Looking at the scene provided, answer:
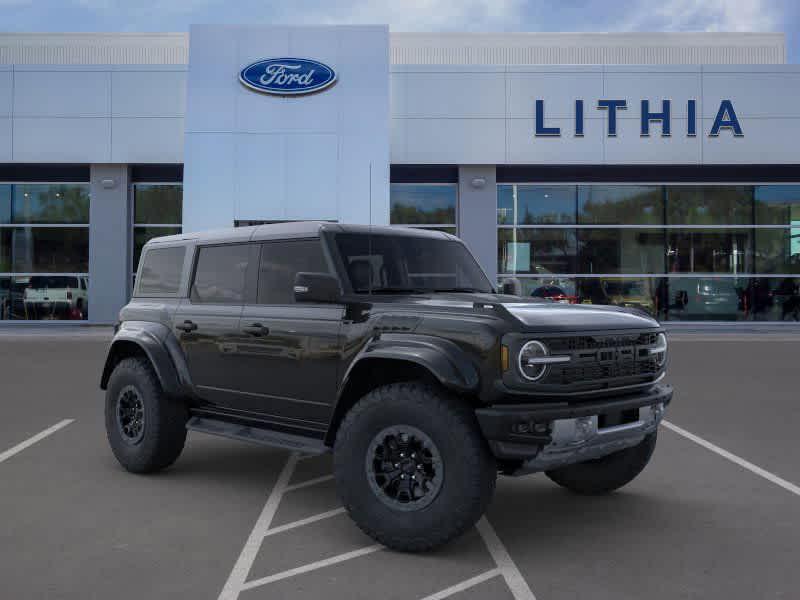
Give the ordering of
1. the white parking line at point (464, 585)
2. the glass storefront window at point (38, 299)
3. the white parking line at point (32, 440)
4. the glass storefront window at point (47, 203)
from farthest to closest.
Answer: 1. the glass storefront window at point (38, 299)
2. the glass storefront window at point (47, 203)
3. the white parking line at point (32, 440)
4. the white parking line at point (464, 585)

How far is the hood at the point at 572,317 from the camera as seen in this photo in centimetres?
437

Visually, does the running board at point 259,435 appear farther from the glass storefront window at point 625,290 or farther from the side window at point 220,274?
the glass storefront window at point 625,290

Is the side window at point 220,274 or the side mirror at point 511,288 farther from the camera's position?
the side mirror at point 511,288

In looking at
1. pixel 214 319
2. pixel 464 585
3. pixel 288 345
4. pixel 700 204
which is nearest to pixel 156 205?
pixel 700 204

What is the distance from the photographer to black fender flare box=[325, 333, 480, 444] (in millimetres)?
4266

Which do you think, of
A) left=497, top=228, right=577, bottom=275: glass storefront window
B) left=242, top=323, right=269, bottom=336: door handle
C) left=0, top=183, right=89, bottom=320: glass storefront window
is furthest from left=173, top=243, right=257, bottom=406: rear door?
left=0, top=183, right=89, bottom=320: glass storefront window

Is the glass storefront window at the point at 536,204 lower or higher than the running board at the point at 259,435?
higher

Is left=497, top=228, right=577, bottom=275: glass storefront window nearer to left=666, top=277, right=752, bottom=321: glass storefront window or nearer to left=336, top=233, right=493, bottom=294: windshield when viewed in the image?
left=666, top=277, right=752, bottom=321: glass storefront window

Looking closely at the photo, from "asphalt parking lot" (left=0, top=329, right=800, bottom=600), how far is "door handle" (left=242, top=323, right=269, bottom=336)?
117 cm

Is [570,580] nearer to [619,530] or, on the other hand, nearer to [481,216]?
[619,530]

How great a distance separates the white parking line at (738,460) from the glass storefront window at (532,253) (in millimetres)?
15727

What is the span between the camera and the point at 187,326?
6.02 metres

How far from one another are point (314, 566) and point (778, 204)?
79.6 feet

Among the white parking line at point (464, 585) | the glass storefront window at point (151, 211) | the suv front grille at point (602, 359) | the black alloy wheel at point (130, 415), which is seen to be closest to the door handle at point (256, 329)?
the black alloy wheel at point (130, 415)
